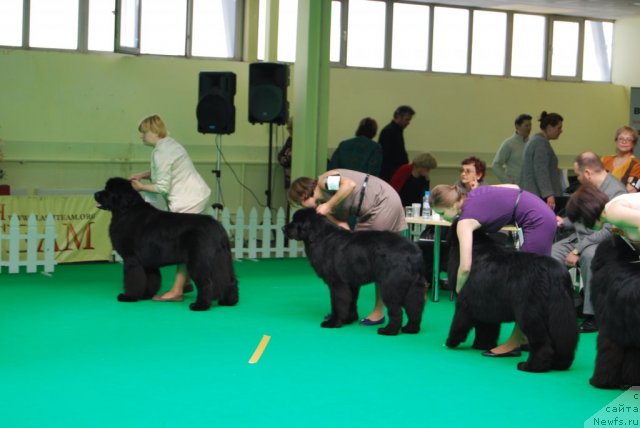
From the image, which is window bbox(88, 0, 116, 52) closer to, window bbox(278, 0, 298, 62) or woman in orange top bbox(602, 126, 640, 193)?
window bbox(278, 0, 298, 62)

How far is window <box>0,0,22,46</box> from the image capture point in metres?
11.5

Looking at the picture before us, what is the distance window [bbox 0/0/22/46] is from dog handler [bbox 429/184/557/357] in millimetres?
7210

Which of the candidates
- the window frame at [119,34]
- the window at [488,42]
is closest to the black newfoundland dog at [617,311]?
the window frame at [119,34]

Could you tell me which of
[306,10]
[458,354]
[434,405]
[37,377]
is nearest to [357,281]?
[458,354]

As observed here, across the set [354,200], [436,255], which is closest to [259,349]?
[354,200]

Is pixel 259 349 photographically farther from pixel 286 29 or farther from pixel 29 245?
pixel 286 29

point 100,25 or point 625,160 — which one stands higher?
point 100,25

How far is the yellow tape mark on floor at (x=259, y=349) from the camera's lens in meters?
5.83

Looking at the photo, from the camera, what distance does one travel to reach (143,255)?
25.3ft

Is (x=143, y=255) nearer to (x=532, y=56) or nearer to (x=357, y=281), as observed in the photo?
(x=357, y=281)

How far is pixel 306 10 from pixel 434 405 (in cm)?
624

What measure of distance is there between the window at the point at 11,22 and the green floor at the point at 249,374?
4786 millimetres

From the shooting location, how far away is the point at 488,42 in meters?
14.5

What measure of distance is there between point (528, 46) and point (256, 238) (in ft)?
19.5
